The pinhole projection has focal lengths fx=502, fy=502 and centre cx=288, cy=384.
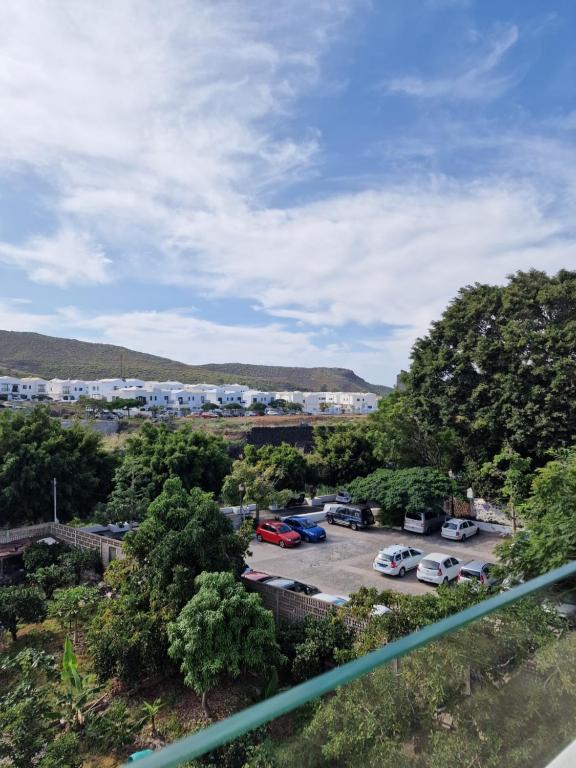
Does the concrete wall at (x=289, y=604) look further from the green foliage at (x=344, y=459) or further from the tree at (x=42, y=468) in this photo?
the green foliage at (x=344, y=459)

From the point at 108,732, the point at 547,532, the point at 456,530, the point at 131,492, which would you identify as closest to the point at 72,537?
the point at 131,492

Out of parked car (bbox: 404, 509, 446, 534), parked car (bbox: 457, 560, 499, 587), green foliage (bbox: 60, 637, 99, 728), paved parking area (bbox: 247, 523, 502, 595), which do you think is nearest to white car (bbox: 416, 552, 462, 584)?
paved parking area (bbox: 247, 523, 502, 595)

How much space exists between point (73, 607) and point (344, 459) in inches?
585

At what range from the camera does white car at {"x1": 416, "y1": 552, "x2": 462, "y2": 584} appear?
12.8 meters

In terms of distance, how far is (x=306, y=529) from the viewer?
17188 millimetres

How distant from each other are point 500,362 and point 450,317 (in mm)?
3035

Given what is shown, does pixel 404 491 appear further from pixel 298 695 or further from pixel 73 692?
pixel 298 695

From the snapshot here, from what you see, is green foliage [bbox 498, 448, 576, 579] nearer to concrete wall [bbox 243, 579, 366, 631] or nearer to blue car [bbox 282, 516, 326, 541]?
concrete wall [bbox 243, 579, 366, 631]

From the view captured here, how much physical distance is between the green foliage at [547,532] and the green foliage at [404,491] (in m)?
7.41

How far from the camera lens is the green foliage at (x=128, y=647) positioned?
827 centimetres

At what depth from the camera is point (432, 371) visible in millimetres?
20375

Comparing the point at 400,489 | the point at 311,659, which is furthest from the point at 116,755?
the point at 400,489

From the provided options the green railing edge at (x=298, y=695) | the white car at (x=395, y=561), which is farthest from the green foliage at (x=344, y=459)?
the green railing edge at (x=298, y=695)

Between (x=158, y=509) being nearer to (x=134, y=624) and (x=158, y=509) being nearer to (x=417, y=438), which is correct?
(x=134, y=624)
